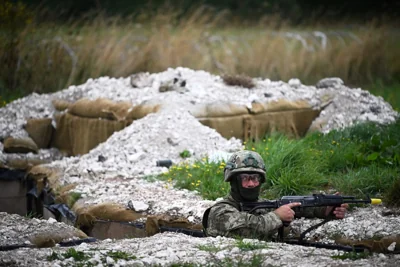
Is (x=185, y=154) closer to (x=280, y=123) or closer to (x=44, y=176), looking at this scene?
(x=44, y=176)

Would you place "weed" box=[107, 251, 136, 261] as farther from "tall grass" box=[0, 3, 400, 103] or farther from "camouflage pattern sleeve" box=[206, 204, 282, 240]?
"tall grass" box=[0, 3, 400, 103]

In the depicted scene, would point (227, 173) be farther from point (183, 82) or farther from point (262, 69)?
point (262, 69)

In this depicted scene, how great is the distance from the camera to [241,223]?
A: 7.55m

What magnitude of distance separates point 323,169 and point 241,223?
3.27 metres

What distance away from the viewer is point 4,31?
57.6ft

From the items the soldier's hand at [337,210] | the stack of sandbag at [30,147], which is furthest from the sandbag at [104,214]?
the stack of sandbag at [30,147]

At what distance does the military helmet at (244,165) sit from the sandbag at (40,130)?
7469 millimetres

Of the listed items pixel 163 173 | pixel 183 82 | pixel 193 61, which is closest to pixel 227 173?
pixel 163 173

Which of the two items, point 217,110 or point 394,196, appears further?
point 217,110

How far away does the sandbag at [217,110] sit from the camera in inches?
518

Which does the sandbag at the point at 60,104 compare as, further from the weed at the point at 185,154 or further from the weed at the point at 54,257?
the weed at the point at 54,257

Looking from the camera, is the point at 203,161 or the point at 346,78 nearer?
the point at 203,161

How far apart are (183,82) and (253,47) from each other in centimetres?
544

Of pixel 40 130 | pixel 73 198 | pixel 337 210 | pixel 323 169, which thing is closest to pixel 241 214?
pixel 337 210
